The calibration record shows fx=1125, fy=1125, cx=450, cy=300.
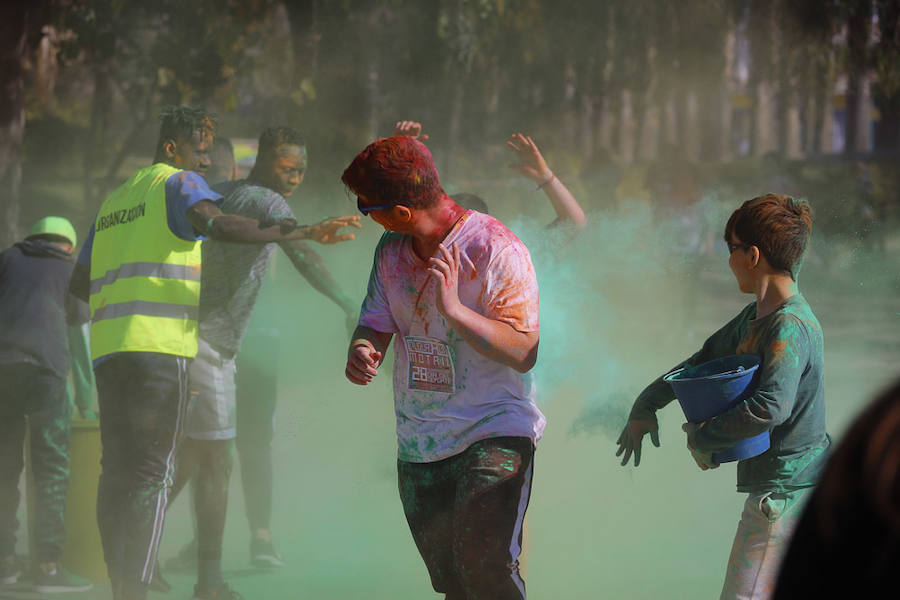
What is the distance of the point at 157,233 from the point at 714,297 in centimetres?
638

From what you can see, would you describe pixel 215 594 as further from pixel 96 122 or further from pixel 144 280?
pixel 96 122

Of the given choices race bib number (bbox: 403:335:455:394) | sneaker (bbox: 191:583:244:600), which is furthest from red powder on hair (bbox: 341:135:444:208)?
sneaker (bbox: 191:583:244:600)

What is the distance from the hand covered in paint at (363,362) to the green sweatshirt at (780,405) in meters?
0.84

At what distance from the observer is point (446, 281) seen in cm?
276

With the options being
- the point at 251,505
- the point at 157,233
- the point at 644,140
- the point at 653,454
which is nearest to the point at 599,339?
the point at 653,454

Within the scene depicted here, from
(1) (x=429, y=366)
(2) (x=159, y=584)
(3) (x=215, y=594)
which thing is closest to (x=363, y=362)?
(1) (x=429, y=366)

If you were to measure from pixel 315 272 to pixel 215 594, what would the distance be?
1.40 m

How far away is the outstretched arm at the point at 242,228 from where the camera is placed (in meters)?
3.95

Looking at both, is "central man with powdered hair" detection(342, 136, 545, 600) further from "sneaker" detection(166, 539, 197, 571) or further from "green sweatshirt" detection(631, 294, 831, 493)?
"sneaker" detection(166, 539, 197, 571)

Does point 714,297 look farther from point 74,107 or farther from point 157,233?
point 74,107

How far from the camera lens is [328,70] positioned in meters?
11.8

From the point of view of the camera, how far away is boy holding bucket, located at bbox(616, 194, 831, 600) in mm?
2801

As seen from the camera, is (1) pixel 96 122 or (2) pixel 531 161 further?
(1) pixel 96 122

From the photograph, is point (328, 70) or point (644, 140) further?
point (644, 140)
